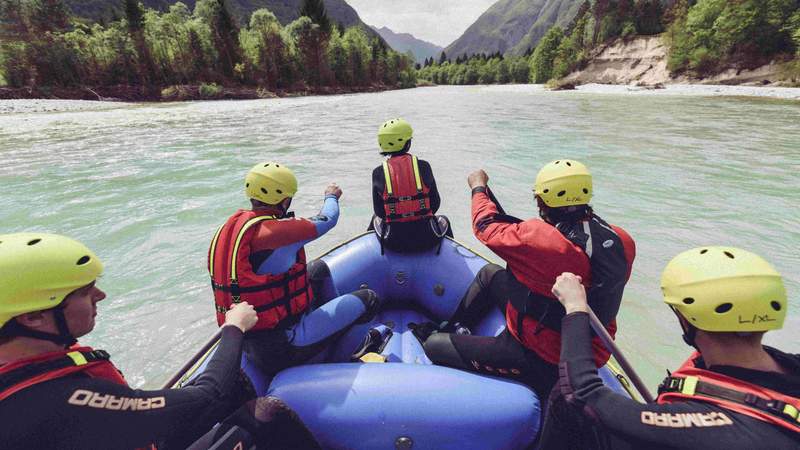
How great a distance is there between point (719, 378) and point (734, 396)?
0.27 ft

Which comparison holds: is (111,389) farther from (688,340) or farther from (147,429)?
(688,340)

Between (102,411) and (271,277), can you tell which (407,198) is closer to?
(271,277)

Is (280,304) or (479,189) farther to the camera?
(479,189)

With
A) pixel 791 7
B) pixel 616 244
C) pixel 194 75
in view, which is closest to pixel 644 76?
pixel 791 7

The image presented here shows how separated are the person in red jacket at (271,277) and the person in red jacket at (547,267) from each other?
0.98 meters

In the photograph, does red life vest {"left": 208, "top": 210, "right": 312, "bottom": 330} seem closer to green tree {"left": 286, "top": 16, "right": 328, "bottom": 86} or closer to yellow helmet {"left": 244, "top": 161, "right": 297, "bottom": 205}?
yellow helmet {"left": 244, "top": 161, "right": 297, "bottom": 205}

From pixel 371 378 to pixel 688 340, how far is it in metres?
1.40

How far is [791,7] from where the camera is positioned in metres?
38.5

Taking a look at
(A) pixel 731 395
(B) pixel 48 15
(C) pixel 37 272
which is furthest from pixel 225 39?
(A) pixel 731 395

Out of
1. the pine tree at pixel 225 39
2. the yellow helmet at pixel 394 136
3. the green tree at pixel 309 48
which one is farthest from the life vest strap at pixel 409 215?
the green tree at pixel 309 48

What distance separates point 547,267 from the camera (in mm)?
1871

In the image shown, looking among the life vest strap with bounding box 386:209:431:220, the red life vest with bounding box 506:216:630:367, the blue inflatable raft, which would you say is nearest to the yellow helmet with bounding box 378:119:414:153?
the life vest strap with bounding box 386:209:431:220

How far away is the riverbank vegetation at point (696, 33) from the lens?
124 ft

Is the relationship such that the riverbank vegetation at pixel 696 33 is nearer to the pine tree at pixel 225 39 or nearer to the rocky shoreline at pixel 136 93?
the rocky shoreline at pixel 136 93
